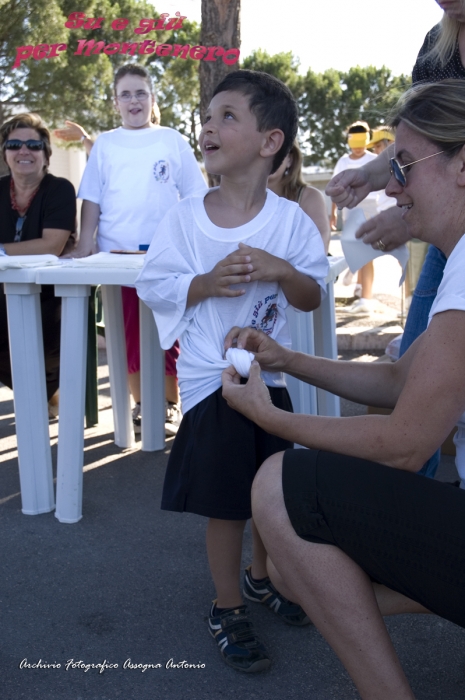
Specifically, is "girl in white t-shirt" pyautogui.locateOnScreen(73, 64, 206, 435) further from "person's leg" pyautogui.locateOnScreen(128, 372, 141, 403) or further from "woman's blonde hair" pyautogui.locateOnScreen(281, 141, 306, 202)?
"woman's blonde hair" pyautogui.locateOnScreen(281, 141, 306, 202)

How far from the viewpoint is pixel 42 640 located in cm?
214

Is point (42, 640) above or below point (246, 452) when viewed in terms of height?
below

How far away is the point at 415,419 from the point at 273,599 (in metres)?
1.10

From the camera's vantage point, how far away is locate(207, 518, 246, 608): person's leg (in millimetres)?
2117

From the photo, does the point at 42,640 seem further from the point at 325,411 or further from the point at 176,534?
the point at 325,411

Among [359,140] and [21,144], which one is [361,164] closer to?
[359,140]

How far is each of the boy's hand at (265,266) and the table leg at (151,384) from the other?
5.51 feet

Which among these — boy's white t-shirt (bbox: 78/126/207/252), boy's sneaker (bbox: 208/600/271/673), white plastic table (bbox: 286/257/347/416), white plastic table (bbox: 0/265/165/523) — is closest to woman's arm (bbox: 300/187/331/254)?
white plastic table (bbox: 286/257/347/416)

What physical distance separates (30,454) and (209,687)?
53.6 inches

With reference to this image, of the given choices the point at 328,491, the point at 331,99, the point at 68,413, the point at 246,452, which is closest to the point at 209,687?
the point at 246,452

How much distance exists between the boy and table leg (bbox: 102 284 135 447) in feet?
5.56

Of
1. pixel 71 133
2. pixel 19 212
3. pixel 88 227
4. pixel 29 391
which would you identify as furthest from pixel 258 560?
pixel 71 133

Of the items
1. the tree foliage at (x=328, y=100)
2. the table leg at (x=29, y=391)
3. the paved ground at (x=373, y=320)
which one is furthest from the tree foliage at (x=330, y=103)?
the table leg at (x=29, y=391)

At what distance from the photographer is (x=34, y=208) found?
396cm
